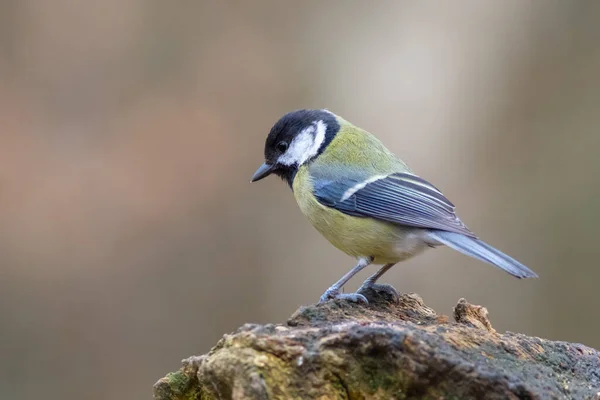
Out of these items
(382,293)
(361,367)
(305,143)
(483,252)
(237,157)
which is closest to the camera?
(361,367)

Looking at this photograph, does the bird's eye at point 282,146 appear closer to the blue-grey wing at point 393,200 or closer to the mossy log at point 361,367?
the blue-grey wing at point 393,200

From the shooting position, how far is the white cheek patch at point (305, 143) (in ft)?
8.51

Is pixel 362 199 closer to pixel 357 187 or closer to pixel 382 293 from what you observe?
pixel 357 187

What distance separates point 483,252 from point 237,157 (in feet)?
11.8

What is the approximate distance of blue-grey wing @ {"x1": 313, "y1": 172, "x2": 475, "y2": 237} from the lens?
218cm

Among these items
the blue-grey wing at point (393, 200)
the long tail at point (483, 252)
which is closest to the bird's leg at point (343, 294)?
the blue-grey wing at point (393, 200)

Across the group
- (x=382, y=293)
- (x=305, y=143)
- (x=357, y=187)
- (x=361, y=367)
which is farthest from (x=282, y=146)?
(x=361, y=367)

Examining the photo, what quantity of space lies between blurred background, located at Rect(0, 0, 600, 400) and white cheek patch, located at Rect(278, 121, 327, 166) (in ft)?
7.48

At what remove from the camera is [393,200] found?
2.26 meters

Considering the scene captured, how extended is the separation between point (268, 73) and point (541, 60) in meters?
2.35

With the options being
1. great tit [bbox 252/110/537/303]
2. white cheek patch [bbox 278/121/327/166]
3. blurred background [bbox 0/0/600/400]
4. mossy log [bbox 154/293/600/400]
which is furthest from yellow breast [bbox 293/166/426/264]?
blurred background [bbox 0/0/600/400]

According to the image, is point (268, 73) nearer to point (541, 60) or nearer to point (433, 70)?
point (433, 70)

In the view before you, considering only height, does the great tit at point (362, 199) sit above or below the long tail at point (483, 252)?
above

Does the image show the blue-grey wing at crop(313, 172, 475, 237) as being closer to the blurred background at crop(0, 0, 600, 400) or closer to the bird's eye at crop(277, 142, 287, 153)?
the bird's eye at crop(277, 142, 287, 153)
